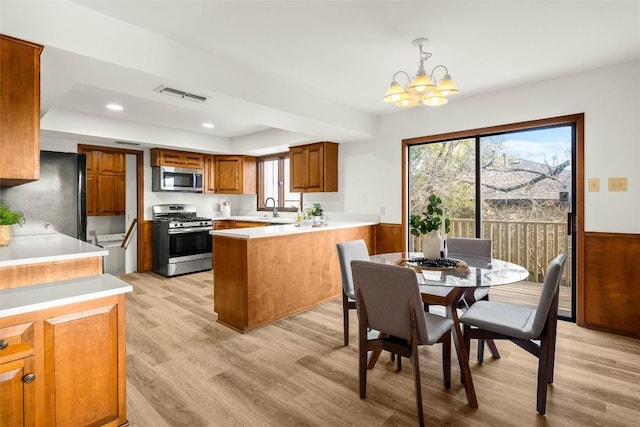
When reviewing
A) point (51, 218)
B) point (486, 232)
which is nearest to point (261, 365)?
point (51, 218)

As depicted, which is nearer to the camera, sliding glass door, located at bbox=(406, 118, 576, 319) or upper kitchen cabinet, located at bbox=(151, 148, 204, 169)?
sliding glass door, located at bbox=(406, 118, 576, 319)

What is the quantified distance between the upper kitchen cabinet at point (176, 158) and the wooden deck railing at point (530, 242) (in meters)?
4.00

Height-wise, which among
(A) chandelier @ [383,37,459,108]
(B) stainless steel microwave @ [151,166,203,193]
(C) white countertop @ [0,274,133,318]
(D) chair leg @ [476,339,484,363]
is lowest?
(D) chair leg @ [476,339,484,363]

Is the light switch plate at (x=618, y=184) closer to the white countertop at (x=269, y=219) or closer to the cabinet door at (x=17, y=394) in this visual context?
the white countertop at (x=269, y=219)

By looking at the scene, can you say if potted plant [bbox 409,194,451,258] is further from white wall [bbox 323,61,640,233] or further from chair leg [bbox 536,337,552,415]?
white wall [bbox 323,61,640,233]

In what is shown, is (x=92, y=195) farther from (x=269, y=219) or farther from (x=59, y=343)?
(x=59, y=343)

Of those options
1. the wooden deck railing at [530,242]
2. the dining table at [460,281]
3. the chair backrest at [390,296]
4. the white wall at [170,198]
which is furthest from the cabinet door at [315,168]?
the chair backrest at [390,296]

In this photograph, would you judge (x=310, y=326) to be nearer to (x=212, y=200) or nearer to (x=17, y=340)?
(x=17, y=340)

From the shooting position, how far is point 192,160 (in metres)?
5.80

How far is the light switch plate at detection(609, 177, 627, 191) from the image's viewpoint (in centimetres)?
290

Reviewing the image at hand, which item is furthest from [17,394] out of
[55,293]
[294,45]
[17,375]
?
[294,45]

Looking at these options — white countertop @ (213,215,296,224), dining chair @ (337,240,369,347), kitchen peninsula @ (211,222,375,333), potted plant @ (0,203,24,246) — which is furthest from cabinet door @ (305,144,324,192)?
potted plant @ (0,203,24,246)

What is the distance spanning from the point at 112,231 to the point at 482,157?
6.26 m

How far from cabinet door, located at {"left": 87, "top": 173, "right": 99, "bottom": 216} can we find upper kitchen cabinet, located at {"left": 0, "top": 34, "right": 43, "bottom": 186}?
388 centimetres
